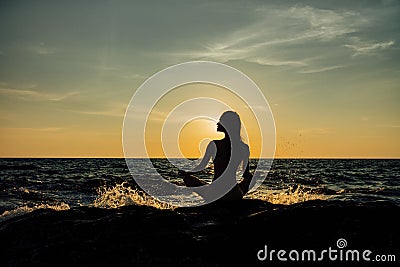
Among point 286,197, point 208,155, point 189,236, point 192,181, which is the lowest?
point 189,236

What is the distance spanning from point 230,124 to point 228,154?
741mm

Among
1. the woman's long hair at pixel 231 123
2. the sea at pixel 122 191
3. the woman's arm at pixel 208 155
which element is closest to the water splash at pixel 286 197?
the sea at pixel 122 191

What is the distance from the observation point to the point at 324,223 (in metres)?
4.68

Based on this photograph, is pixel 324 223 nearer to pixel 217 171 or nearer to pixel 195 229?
pixel 195 229

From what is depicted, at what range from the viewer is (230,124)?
7.60m

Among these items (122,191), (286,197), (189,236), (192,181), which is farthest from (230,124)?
(122,191)

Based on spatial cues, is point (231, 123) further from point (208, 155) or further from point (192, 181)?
point (192, 181)

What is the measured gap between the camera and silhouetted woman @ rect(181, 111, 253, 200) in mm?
7590

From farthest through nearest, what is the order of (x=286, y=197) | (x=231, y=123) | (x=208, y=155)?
1. (x=286, y=197)
2. (x=208, y=155)
3. (x=231, y=123)

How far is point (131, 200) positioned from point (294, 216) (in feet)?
19.6

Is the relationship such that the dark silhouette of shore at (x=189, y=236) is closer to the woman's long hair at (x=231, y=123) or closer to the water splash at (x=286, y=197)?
the woman's long hair at (x=231, y=123)

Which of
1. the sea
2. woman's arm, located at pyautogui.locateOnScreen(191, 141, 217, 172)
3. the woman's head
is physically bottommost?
the sea

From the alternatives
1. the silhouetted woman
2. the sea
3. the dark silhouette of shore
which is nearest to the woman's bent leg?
the silhouetted woman

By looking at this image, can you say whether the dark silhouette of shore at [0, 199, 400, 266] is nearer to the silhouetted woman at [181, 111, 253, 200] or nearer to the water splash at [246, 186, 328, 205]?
the silhouetted woman at [181, 111, 253, 200]
